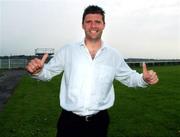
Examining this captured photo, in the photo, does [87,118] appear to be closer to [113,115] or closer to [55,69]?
[55,69]

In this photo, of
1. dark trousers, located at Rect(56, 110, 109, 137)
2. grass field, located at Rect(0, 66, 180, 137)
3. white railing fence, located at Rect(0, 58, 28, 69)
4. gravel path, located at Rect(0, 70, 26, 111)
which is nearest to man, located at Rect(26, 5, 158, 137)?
dark trousers, located at Rect(56, 110, 109, 137)

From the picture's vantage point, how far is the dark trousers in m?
5.72

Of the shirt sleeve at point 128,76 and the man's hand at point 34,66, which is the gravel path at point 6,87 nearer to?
the shirt sleeve at point 128,76

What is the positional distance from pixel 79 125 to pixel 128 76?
3.58ft

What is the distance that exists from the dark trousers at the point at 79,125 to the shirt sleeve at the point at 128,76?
0.75 meters

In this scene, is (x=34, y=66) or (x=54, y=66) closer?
(x=34, y=66)

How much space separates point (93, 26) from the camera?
19.1 feet

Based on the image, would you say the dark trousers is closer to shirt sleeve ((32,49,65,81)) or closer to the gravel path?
shirt sleeve ((32,49,65,81))

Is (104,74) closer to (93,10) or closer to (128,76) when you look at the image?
(128,76)

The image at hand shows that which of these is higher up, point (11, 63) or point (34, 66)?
point (34, 66)

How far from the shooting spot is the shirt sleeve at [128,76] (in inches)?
245

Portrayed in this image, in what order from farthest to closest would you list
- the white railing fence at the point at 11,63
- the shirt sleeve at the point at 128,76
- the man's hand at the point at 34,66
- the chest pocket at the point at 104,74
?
the white railing fence at the point at 11,63, the shirt sleeve at the point at 128,76, the chest pocket at the point at 104,74, the man's hand at the point at 34,66

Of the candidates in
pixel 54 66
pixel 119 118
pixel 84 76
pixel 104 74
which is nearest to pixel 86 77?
pixel 84 76

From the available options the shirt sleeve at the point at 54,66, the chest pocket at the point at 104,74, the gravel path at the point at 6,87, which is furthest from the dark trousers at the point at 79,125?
the gravel path at the point at 6,87
